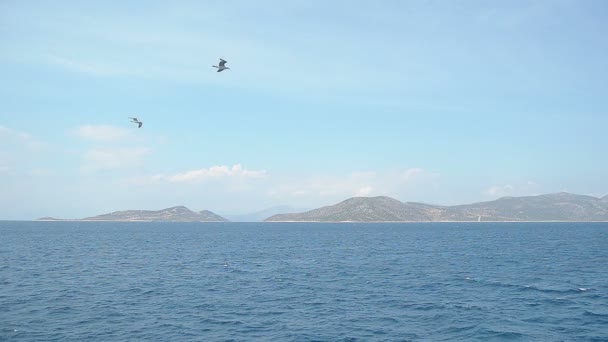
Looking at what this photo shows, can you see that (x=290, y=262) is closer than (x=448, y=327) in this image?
No

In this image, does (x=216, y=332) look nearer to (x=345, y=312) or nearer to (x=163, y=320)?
(x=163, y=320)

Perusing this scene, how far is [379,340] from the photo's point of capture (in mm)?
45875

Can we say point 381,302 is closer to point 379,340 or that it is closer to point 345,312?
point 345,312

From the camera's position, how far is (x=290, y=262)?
112m

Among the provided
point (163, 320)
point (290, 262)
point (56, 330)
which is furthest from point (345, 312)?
point (290, 262)

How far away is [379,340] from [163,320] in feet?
80.9

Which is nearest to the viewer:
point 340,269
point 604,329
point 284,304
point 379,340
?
point 379,340

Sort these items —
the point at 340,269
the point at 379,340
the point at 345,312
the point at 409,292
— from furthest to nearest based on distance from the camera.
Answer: the point at 340,269
the point at 409,292
the point at 345,312
the point at 379,340

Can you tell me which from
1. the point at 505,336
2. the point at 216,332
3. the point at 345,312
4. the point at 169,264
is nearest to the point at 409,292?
the point at 345,312

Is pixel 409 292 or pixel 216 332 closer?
pixel 216 332

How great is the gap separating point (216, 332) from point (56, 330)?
654 inches

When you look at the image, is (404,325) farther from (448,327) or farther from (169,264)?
(169,264)

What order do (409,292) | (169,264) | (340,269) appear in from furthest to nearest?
(169,264), (340,269), (409,292)

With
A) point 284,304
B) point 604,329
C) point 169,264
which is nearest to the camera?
point 604,329
